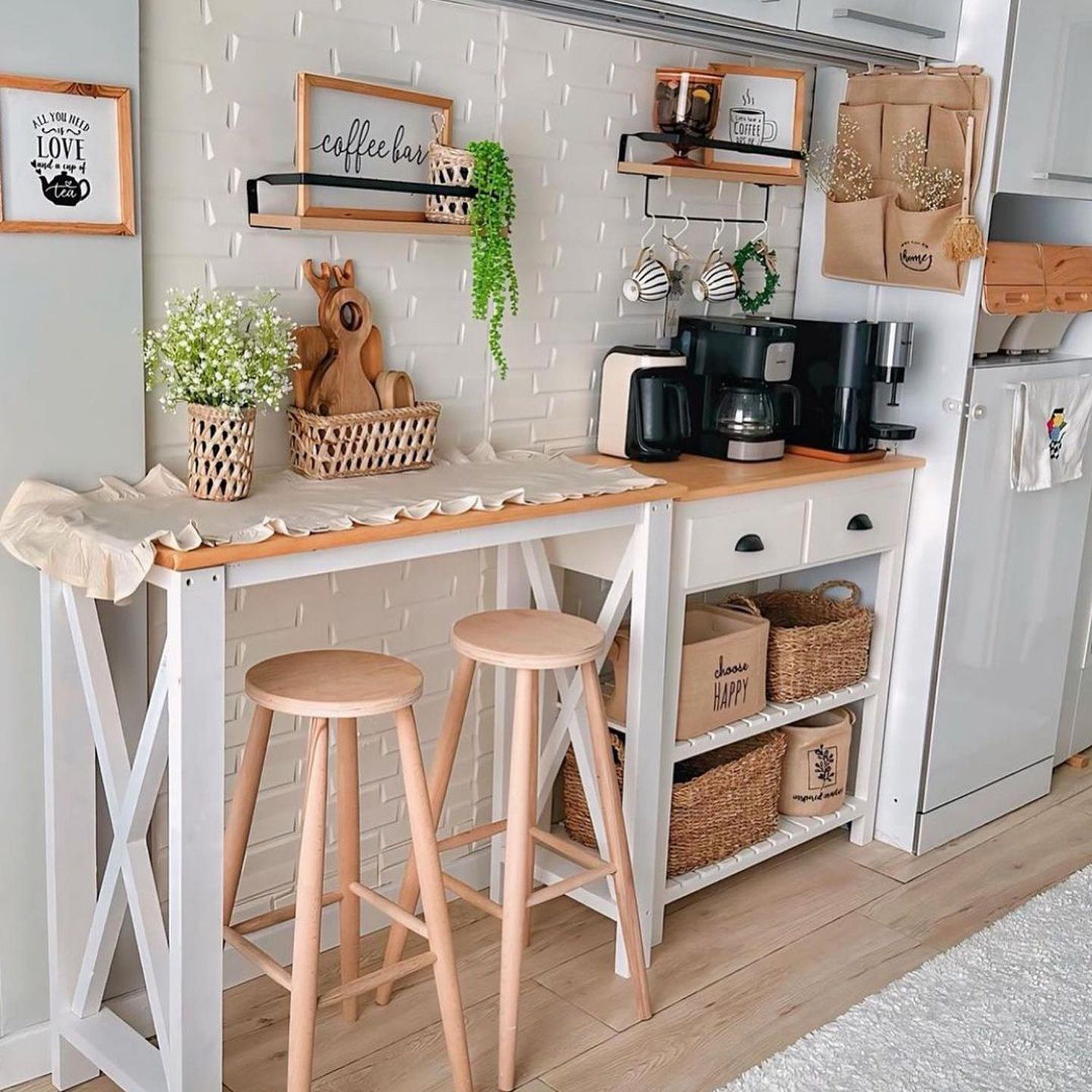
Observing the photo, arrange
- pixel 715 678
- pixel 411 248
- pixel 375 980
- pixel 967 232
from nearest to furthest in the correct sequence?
pixel 375 980 → pixel 411 248 → pixel 715 678 → pixel 967 232

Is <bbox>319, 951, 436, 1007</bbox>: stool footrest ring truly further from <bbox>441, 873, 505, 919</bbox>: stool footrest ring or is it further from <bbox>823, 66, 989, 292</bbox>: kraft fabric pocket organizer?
<bbox>823, 66, 989, 292</bbox>: kraft fabric pocket organizer

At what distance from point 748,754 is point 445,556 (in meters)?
0.79

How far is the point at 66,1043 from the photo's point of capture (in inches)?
86.8

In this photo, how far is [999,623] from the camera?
10.9ft

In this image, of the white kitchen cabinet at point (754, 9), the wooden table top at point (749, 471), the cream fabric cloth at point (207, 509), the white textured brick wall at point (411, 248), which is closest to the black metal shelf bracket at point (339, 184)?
the white textured brick wall at point (411, 248)

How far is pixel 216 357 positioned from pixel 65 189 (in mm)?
322

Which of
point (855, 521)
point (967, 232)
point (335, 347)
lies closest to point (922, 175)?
point (967, 232)

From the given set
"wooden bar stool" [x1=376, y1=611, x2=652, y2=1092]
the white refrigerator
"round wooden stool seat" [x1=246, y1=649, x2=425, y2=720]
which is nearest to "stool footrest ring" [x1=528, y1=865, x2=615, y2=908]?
"wooden bar stool" [x1=376, y1=611, x2=652, y2=1092]

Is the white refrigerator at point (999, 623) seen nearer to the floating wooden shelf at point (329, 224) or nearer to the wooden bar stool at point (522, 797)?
the wooden bar stool at point (522, 797)

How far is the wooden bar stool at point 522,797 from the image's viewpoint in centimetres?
226

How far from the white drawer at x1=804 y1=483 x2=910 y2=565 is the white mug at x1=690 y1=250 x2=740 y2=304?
1.67 ft

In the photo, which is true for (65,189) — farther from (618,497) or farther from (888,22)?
(888,22)

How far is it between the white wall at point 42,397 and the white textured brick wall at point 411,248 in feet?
0.31

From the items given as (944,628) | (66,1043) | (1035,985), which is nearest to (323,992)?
(66,1043)
